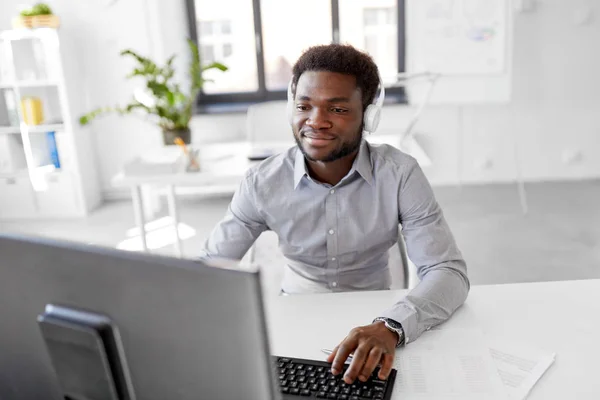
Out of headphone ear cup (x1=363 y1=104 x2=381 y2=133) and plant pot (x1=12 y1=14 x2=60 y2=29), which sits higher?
plant pot (x1=12 y1=14 x2=60 y2=29)

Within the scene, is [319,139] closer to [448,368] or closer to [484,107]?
[448,368]

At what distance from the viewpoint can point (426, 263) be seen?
4.13 ft

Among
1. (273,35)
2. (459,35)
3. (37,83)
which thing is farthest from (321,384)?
(273,35)

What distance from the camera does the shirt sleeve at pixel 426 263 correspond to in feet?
3.50

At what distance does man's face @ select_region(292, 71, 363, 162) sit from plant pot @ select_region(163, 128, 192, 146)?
1.84 m

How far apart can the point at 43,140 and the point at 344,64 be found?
3.19m

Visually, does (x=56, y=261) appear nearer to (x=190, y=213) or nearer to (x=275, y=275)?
(x=275, y=275)

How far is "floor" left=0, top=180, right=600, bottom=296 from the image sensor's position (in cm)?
285

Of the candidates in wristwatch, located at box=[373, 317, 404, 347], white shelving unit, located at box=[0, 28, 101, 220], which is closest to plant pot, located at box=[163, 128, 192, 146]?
white shelving unit, located at box=[0, 28, 101, 220]

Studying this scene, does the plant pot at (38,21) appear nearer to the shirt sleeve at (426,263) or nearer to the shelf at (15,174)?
the shelf at (15,174)

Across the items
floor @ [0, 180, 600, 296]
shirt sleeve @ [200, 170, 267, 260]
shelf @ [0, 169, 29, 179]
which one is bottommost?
floor @ [0, 180, 600, 296]

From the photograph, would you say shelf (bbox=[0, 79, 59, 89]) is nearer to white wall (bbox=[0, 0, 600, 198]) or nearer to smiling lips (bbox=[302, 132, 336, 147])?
white wall (bbox=[0, 0, 600, 198])

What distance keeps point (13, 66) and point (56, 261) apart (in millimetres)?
3654

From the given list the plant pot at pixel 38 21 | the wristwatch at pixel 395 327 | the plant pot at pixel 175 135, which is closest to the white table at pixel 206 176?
the plant pot at pixel 175 135
